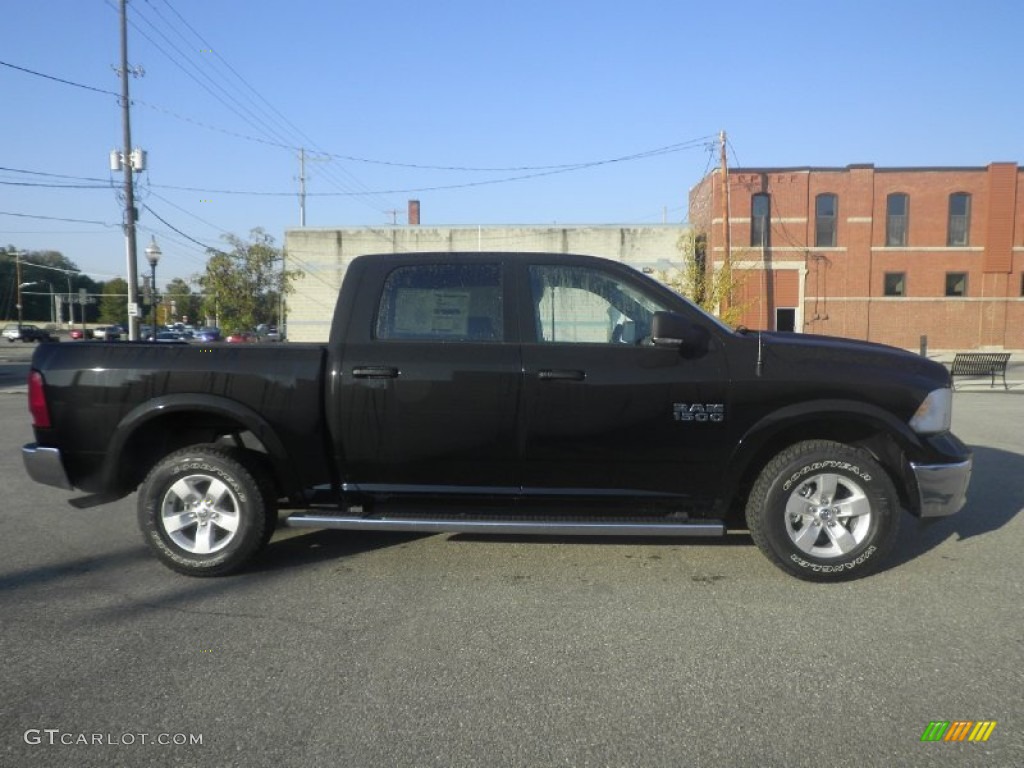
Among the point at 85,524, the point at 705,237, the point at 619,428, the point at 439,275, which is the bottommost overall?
the point at 85,524

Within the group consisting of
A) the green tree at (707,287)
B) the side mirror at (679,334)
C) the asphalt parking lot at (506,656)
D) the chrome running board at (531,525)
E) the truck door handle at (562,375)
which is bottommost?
the asphalt parking lot at (506,656)

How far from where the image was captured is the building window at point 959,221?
37.4m

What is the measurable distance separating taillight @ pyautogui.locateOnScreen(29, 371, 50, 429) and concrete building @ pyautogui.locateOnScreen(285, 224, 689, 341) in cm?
2962

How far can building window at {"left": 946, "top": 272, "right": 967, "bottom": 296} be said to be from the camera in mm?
37688

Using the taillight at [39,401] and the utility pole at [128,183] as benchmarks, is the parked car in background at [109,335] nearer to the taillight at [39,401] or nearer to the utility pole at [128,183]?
the utility pole at [128,183]

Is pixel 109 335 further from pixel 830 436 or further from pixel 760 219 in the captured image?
pixel 830 436

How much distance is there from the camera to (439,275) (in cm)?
464

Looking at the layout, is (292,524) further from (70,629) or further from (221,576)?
(70,629)

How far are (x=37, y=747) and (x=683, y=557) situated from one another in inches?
141

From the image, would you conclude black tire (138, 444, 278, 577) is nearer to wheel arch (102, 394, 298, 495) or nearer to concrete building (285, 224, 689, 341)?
wheel arch (102, 394, 298, 495)

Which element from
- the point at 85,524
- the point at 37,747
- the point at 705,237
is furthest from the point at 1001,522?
the point at 705,237

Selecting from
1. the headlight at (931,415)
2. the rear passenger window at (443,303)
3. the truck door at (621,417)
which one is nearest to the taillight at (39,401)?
the rear passenger window at (443,303)

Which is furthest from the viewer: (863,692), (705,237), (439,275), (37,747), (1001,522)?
(705,237)

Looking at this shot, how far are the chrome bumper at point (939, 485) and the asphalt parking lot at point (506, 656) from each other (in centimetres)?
45
